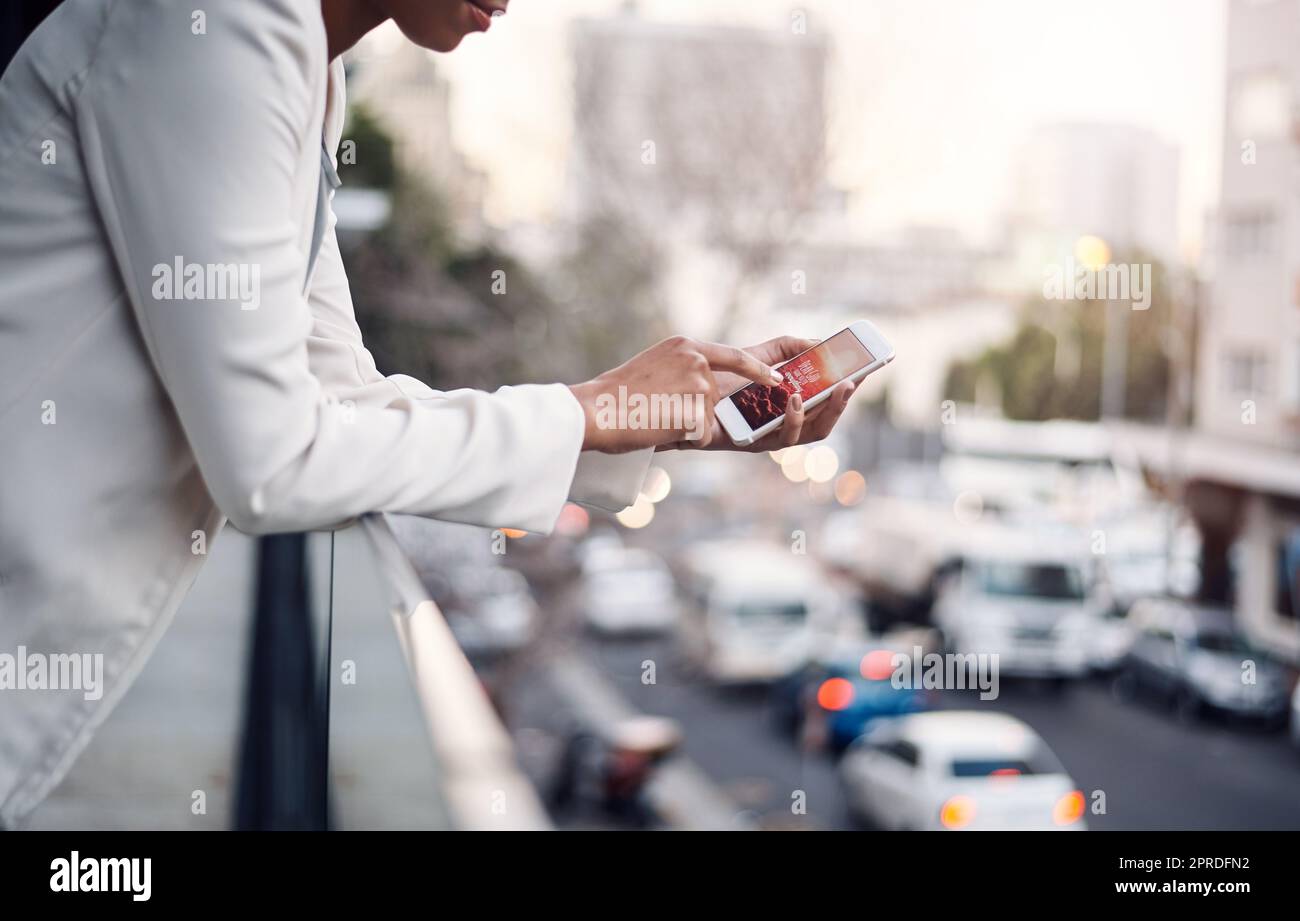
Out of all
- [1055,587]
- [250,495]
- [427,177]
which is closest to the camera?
[250,495]

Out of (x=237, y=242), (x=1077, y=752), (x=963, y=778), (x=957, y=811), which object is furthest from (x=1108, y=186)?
(x=237, y=242)

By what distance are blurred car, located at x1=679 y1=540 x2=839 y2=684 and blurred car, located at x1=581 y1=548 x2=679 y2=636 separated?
4.94ft

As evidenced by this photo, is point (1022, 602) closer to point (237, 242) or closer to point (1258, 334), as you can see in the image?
point (1258, 334)

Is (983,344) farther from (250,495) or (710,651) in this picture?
(250,495)

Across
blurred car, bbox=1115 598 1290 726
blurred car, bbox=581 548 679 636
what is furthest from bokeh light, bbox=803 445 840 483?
blurred car, bbox=1115 598 1290 726

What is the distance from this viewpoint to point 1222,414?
1538 cm

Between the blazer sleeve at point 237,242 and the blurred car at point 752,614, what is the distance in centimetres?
1641

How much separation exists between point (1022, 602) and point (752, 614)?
354 centimetres

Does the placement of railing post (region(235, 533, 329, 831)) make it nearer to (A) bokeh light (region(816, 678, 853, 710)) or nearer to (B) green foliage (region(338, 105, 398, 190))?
(B) green foliage (region(338, 105, 398, 190))

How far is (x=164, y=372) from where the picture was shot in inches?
23.2

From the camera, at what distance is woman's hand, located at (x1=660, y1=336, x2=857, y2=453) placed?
0.82 m
